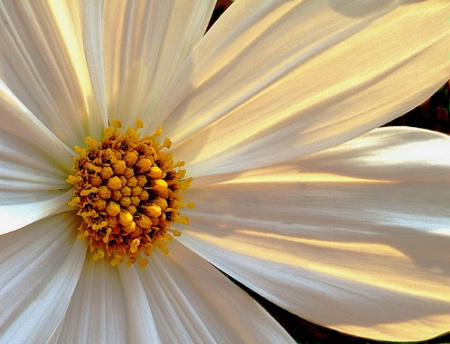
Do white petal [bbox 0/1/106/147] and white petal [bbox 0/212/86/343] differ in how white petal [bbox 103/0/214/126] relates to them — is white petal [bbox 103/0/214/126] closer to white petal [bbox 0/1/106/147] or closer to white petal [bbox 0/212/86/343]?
white petal [bbox 0/1/106/147]

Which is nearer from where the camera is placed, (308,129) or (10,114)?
(10,114)

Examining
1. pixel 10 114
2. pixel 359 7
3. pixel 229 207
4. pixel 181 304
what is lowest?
pixel 181 304

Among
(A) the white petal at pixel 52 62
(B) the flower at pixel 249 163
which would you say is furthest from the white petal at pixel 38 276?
(A) the white petal at pixel 52 62

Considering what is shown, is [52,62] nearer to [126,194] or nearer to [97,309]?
[126,194]

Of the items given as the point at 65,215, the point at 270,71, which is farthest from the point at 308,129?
the point at 65,215

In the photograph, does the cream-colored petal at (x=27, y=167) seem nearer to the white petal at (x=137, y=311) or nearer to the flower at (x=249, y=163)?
the flower at (x=249, y=163)

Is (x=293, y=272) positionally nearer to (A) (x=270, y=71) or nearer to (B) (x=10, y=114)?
(A) (x=270, y=71)

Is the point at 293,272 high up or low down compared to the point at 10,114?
down
